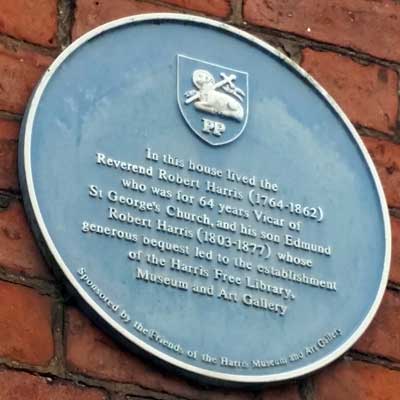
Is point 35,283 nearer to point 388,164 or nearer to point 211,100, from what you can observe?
point 211,100

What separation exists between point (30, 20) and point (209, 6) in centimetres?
31

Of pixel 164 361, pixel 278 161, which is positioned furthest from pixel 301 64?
pixel 164 361

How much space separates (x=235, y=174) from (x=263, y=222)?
0.09 meters

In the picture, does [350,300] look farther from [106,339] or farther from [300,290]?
[106,339]

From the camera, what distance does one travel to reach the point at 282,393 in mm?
2457

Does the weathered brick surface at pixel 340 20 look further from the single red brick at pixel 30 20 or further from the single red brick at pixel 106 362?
the single red brick at pixel 106 362

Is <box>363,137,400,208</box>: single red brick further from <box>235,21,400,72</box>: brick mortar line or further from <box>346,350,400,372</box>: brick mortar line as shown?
<box>346,350,400,372</box>: brick mortar line

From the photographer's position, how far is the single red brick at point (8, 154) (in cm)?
239

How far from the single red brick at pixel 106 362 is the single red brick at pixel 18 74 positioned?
1.08ft

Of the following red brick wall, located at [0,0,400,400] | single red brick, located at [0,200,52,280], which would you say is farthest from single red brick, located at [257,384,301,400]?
single red brick, located at [0,200,52,280]

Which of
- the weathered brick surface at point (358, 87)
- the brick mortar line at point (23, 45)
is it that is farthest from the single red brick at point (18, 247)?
the weathered brick surface at point (358, 87)

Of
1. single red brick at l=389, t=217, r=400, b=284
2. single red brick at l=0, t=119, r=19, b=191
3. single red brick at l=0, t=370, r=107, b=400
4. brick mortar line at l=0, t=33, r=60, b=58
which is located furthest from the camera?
single red brick at l=389, t=217, r=400, b=284

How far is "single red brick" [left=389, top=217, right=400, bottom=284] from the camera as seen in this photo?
2.63 m

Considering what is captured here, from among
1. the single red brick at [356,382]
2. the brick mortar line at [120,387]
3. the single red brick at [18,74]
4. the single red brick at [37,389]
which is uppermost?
the single red brick at [18,74]
